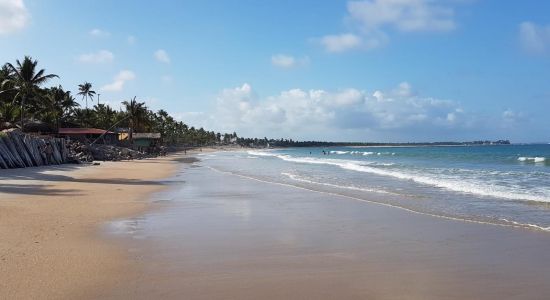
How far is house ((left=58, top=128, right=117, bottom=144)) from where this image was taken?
56.3 metres

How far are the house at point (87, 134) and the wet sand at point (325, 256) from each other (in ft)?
160

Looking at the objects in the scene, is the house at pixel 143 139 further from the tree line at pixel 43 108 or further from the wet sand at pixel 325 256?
the wet sand at pixel 325 256

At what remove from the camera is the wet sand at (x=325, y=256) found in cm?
568

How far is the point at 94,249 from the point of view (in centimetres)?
776

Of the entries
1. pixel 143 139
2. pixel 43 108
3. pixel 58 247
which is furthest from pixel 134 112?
pixel 58 247

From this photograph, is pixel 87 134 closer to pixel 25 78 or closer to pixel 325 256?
pixel 25 78

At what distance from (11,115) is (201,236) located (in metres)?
44.8

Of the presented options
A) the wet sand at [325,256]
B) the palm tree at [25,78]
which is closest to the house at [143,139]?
the palm tree at [25,78]

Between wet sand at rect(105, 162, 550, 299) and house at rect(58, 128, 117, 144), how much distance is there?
4875cm

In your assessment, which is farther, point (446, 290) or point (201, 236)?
point (201, 236)

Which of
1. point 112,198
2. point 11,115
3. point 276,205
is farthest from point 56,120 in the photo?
point 276,205

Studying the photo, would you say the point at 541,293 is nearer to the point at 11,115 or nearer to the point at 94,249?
the point at 94,249

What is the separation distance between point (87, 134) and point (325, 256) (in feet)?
193

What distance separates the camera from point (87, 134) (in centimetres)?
6075
